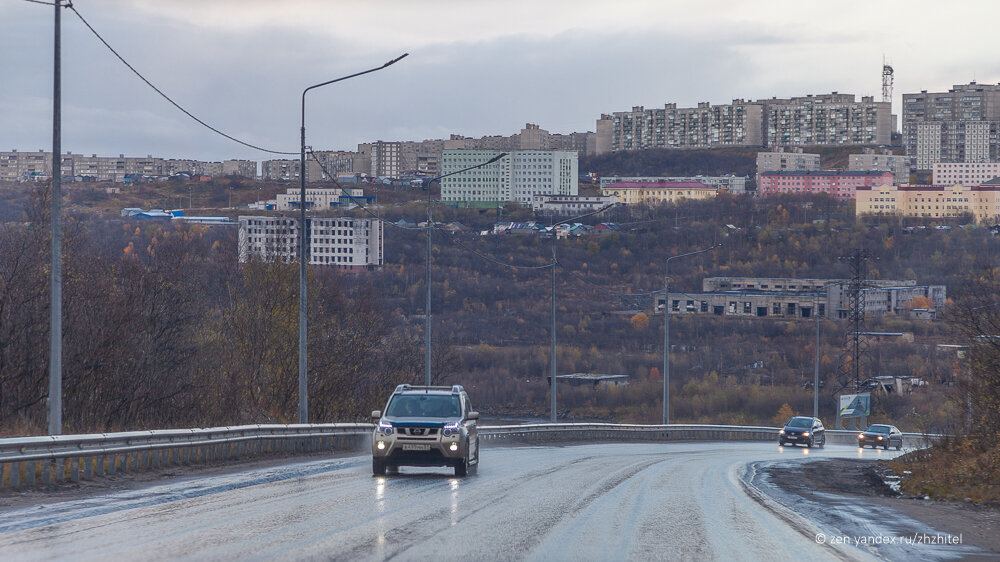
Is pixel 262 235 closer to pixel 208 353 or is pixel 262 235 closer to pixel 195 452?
pixel 208 353

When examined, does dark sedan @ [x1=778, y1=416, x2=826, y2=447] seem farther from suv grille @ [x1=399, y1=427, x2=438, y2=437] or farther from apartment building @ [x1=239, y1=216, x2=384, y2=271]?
Answer: apartment building @ [x1=239, y1=216, x2=384, y2=271]

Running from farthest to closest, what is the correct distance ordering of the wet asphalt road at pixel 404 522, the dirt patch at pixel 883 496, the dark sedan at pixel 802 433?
the dark sedan at pixel 802 433 < the dirt patch at pixel 883 496 < the wet asphalt road at pixel 404 522

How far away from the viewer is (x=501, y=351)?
114 meters

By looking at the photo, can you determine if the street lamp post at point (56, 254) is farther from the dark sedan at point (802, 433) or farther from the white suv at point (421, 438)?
the dark sedan at point (802, 433)

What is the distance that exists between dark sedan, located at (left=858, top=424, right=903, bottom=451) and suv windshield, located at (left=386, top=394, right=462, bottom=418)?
3717cm

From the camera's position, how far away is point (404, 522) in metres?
13.9

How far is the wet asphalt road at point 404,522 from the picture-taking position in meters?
11.5

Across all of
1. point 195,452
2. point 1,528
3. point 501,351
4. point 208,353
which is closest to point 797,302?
point 501,351

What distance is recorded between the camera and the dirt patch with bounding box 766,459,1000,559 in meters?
15.1

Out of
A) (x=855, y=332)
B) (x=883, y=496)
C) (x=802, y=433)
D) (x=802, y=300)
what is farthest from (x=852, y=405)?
(x=802, y=300)

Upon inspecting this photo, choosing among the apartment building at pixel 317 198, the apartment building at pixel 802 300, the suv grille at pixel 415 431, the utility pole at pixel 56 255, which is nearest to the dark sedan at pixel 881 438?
the suv grille at pixel 415 431

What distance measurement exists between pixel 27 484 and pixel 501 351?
3831 inches

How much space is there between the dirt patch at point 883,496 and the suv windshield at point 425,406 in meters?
7.09

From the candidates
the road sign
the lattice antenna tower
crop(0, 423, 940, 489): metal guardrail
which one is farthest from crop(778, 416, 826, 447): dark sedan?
the road sign
